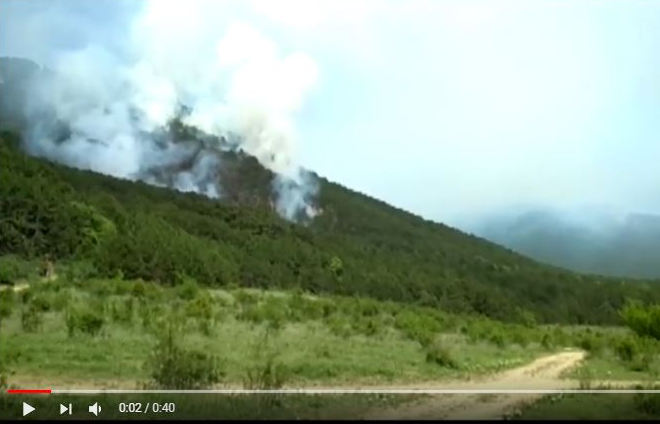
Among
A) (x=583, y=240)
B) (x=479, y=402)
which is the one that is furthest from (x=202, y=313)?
(x=583, y=240)

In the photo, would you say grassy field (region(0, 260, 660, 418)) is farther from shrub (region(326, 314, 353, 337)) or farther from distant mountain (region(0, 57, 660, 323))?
distant mountain (region(0, 57, 660, 323))

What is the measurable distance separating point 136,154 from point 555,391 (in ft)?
290

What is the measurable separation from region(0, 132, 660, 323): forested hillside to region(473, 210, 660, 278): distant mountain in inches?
94.4

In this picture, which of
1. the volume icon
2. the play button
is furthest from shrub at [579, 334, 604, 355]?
the play button

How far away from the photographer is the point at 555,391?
346 inches

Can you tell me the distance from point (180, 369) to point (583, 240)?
79935mm

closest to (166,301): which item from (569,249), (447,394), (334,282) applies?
(447,394)

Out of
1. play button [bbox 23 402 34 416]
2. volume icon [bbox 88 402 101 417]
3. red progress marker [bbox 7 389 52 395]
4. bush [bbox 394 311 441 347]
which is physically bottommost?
volume icon [bbox 88 402 101 417]

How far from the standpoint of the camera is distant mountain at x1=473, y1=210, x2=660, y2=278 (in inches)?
1182

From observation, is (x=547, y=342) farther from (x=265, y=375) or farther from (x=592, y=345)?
(x=265, y=375)

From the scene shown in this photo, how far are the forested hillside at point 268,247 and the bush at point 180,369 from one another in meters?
22.3

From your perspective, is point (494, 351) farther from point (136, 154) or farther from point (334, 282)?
point (136, 154)

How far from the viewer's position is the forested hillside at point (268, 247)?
122 ft

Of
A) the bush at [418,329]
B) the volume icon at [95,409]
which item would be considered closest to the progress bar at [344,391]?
the volume icon at [95,409]
